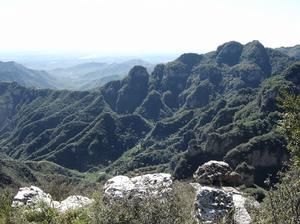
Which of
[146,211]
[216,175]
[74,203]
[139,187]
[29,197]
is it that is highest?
[146,211]

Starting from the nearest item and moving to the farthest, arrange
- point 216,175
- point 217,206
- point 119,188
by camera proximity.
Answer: point 217,206, point 119,188, point 216,175

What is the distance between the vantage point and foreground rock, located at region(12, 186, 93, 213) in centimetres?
2433

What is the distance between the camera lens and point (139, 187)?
23.3 metres

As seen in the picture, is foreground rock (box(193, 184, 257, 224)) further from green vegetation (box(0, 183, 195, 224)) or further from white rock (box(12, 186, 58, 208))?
white rock (box(12, 186, 58, 208))

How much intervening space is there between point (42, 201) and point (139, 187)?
189 inches

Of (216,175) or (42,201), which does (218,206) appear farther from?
(42,201)

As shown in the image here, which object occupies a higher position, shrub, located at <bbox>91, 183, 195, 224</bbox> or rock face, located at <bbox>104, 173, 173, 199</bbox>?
shrub, located at <bbox>91, 183, 195, 224</bbox>

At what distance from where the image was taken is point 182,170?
6275 inches

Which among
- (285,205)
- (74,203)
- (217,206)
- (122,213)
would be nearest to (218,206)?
(217,206)

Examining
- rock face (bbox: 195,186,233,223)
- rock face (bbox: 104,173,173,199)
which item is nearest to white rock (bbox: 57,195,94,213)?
rock face (bbox: 104,173,173,199)

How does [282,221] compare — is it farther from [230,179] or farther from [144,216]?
[230,179]

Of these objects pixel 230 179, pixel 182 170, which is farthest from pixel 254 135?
pixel 230 179

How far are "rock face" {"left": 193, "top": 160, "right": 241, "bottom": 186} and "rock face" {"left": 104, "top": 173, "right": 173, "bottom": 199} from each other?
2.92m

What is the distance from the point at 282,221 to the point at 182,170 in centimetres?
14589
